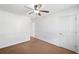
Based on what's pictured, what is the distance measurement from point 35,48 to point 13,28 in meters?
0.64

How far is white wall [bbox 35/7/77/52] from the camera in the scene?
6.78 ft

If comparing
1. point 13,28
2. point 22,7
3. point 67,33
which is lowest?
point 67,33

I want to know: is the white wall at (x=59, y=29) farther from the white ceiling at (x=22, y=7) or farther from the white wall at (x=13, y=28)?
the white wall at (x=13, y=28)

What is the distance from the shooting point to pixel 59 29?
212 centimetres

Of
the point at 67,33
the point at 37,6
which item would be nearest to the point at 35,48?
the point at 67,33

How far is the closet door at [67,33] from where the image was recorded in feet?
6.81

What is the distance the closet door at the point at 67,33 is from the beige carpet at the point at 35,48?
126 mm

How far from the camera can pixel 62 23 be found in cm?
211

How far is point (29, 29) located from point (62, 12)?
776mm

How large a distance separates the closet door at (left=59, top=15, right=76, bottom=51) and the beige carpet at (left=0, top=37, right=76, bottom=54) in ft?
0.41

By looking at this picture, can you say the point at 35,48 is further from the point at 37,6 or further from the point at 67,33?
the point at 37,6
